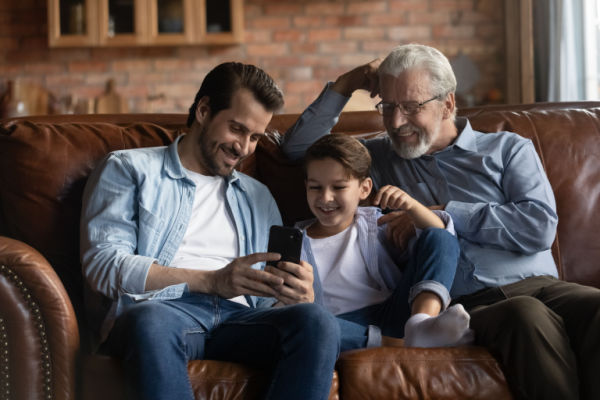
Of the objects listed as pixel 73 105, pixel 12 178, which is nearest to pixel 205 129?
pixel 12 178

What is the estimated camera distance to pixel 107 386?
1.39 m

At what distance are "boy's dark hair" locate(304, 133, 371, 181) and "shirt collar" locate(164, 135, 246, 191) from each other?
189 mm

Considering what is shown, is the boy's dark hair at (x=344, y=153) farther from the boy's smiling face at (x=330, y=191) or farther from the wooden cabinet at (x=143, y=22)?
the wooden cabinet at (x=143, y=22)

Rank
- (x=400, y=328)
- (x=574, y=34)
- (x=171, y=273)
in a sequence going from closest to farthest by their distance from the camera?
(x=171, y=273) < (x=400, y=328) < (x=574, y=34)

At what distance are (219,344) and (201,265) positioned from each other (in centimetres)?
25

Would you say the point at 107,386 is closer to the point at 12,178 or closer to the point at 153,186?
the point at 153,186

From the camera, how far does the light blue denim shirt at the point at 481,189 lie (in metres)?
1.77

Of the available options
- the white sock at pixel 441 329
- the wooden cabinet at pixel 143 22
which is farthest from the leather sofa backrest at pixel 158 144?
the wooden cabinet at pixel 143 22

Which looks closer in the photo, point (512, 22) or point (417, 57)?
point (417, 57)

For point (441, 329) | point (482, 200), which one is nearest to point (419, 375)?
point (441, 329)

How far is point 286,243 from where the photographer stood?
1473 mm

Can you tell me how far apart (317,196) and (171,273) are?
0.46 m

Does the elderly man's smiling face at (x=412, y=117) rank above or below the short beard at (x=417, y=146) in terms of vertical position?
above

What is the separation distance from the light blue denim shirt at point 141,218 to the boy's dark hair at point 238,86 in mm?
166
